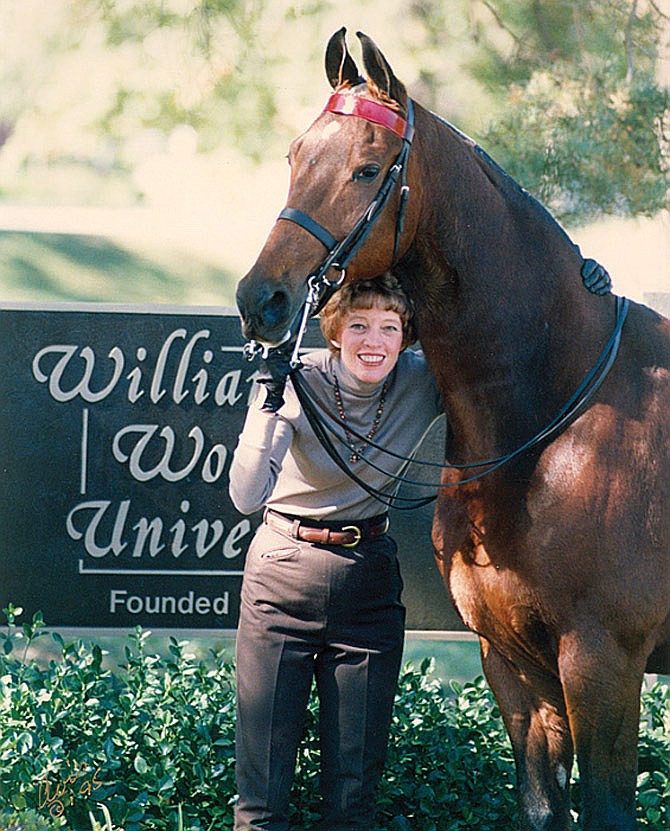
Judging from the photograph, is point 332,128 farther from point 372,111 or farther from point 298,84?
point 298,84

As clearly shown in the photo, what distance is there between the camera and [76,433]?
12.5ft

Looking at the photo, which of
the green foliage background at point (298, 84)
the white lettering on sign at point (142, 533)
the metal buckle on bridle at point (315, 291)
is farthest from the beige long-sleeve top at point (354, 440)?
the green foliage background at point (298, 84)

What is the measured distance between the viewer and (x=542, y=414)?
2.41m

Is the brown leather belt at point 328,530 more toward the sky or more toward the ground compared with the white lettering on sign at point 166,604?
more toward the sky

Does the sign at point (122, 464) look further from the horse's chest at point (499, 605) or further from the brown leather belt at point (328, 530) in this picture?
the horse's chest at point (499, 605)

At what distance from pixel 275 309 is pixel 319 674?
1.09 m

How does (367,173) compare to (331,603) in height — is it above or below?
above

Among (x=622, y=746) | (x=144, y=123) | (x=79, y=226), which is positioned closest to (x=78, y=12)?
(x=144, y=123)

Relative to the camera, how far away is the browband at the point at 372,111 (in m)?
2.18

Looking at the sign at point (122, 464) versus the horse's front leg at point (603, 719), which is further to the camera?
the sign at point (122, 464)

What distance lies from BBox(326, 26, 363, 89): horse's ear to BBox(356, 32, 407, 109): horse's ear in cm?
11
